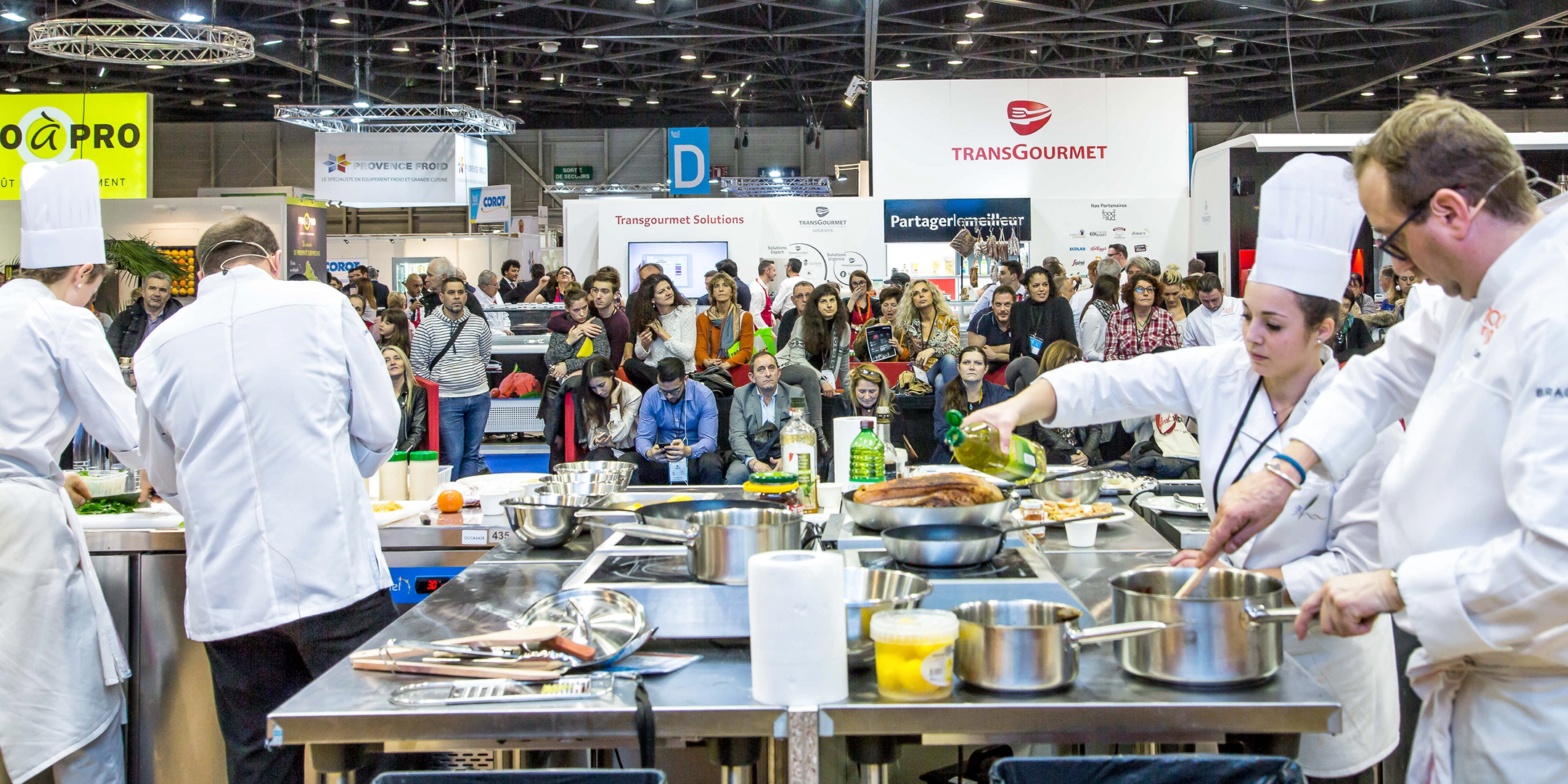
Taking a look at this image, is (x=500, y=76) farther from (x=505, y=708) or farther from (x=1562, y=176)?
(x=505, y=708)

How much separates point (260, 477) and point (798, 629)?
1459 millimetres

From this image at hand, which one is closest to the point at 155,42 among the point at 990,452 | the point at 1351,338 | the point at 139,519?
the point at 139,519

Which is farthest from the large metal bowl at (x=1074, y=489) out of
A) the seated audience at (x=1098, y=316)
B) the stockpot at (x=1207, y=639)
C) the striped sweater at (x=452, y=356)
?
the seated audience at (x=1098, y=316)

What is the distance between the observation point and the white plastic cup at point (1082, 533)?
274cm

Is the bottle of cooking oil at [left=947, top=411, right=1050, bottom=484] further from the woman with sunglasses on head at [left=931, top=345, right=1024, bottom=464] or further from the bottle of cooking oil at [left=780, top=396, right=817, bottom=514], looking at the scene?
→ the woman with sunglasses on head at [left=931, top=345, right=1024, bottom=464]

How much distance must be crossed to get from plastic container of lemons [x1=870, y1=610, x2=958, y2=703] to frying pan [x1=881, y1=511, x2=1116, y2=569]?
36 cm

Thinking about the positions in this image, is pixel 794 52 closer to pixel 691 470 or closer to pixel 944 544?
pixel 691 470

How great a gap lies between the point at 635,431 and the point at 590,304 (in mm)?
1395

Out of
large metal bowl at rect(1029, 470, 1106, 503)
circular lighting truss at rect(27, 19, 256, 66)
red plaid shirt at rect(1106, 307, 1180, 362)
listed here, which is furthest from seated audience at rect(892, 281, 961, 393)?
circular lighting truss at rect(27, 19, 256, 66)

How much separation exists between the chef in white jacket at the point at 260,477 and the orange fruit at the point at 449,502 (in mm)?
821

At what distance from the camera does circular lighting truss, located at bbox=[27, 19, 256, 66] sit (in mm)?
10609

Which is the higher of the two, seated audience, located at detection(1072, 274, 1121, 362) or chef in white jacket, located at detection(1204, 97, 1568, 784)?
seated audience, located at detection(1072, 274, 1121, 362)

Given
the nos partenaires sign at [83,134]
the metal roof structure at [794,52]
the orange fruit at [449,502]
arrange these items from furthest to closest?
the metal roof structure at [794,52] < the nos partenaires sign at [83,134] < the orange fruit at [449,502]

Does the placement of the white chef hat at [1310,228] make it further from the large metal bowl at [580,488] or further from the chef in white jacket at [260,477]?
the chef in white jacket at [260,477]
